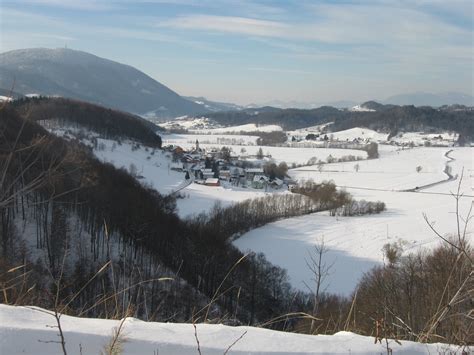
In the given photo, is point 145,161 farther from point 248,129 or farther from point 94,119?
point 248,129

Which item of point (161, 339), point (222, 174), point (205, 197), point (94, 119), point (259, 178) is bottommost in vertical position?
point (205, 197)

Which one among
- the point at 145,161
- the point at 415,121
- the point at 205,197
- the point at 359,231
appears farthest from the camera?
the point at 415,121

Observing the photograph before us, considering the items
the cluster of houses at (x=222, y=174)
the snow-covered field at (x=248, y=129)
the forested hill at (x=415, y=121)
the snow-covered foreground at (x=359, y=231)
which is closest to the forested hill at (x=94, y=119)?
the cluster of houses at (x=222, y=174)

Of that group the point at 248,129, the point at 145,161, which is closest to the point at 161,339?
the point at 145,161

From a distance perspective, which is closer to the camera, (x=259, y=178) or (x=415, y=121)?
(x=259, y=178)

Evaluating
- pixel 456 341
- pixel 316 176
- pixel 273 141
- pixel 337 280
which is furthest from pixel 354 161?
pixel 456 341

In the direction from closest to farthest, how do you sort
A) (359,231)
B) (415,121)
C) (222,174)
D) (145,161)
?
(359,231), (222,174), (145,161), (415,121)
